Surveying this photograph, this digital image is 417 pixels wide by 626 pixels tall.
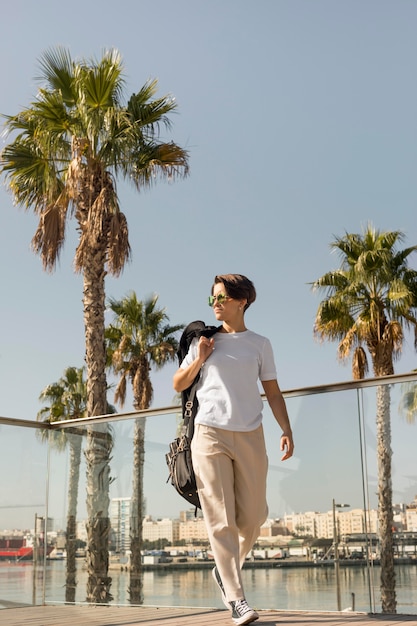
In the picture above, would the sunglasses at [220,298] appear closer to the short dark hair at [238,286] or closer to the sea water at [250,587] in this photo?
the short dark hair at [238,286]

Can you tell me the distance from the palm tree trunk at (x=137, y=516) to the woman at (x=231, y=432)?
160cm

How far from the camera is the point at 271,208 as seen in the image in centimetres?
5819

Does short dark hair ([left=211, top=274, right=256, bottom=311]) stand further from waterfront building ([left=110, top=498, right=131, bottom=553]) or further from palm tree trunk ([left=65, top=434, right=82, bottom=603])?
palm tree trunk ([left=65, top=434, right=82, bottom=603])

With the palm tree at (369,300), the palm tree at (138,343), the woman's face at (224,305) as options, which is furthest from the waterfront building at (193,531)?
the palm tree at (138,343)

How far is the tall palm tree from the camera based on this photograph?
13359 mm

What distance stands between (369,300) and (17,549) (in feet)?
53.0

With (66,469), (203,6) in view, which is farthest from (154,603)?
(203,6)

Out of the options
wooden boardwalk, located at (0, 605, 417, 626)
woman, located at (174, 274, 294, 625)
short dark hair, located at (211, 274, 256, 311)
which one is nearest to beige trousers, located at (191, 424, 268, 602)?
woman, located at (174, 274, 294, 625)

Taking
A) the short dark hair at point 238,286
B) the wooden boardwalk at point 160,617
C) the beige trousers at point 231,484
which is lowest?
the wooden boardwalk at point 160,617

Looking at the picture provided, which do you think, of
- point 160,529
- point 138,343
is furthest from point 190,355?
point 138,343

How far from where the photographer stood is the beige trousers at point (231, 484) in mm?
3734

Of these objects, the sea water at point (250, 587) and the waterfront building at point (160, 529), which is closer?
the sea water at point (250, 587)

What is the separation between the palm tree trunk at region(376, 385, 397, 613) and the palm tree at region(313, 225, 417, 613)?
→ 16.0 metres

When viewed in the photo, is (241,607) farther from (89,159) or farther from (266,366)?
(89,159)
